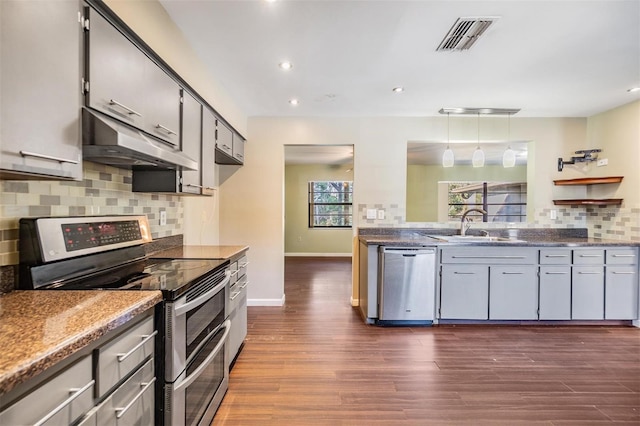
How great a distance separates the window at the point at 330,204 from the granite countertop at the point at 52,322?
684 centimetres

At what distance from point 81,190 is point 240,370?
1.62 metres

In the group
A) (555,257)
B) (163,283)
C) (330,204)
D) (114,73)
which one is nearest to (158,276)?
(163,283)

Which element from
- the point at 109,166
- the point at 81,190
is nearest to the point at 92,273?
the point at 81,190

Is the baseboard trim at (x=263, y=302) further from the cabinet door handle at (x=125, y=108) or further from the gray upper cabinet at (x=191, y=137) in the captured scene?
the cabinet door handle at (x=125, y=108)

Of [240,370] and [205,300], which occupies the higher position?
[205,300]

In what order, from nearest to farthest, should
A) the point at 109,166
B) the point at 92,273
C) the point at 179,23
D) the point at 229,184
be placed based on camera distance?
1. the point at 92,273
2. the point at 109,166
3. the point at 179,23
4. the point at 229,184

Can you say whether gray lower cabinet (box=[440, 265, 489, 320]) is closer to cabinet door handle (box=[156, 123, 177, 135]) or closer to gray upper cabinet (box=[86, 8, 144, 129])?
cabinet door handle (box=[156, 123, 177, 135])

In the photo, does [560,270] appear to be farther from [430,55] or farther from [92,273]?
[92,273]

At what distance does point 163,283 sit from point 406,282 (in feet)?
7.99

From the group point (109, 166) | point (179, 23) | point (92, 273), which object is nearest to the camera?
point (92, 273)

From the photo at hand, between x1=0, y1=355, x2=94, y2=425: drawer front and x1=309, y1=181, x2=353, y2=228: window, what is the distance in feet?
23.5

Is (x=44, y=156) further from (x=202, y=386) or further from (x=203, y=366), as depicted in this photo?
(x=202, y=386)

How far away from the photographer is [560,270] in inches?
125

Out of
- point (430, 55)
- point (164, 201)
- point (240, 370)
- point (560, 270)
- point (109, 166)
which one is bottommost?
point (240, 370)
